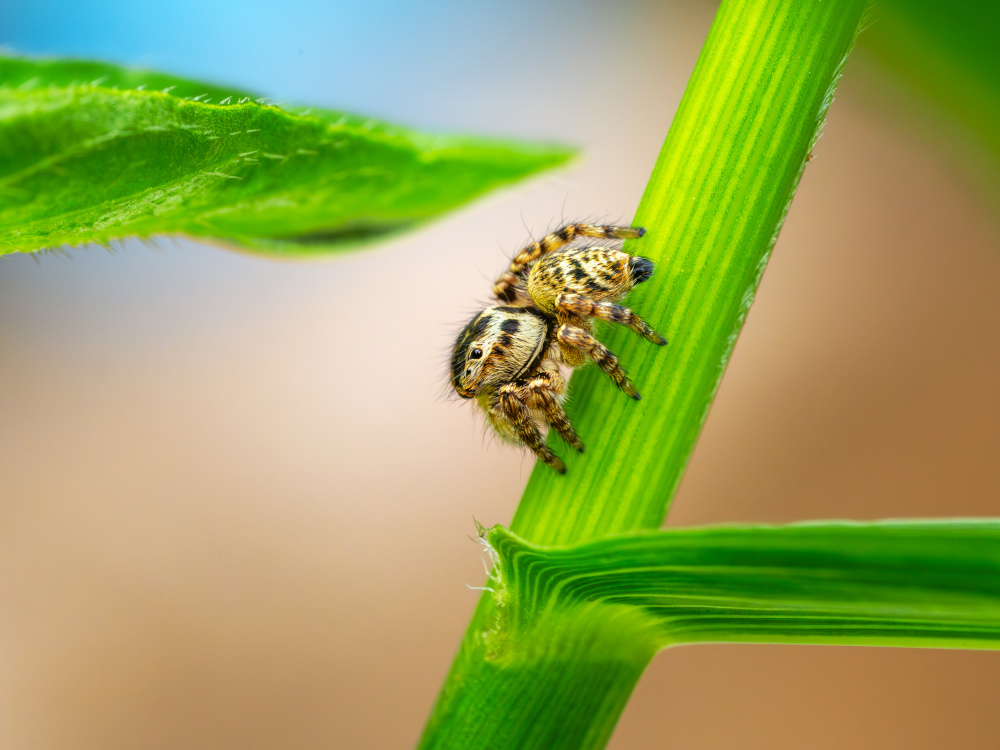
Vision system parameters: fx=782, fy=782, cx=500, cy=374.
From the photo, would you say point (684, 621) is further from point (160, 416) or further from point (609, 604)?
point (160, 416)

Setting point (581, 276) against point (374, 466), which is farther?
point (374, 466)

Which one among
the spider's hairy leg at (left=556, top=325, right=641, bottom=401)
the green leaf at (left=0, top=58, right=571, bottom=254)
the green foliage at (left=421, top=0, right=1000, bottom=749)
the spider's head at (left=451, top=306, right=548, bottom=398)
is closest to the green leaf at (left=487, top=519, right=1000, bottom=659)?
the green foliage at (left=421, top=0, right=1000, bottom=749)

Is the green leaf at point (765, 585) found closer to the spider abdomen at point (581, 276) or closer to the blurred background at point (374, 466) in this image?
the spider abdomen at point (581, 276)

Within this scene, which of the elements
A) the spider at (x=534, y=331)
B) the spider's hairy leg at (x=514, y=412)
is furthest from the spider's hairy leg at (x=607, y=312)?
the spider's hairy leg at (x=514, y=412)

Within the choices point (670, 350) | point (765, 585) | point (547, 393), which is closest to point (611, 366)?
point (670, 350)

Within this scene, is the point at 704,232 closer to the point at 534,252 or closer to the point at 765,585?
the point at 765,585

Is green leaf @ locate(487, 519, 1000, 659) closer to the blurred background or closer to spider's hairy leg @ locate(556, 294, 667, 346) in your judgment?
spider's hairy leg @ locate(556, 294, 667, 346)

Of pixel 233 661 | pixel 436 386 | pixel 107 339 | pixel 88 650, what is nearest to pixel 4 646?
pixel 88 650
